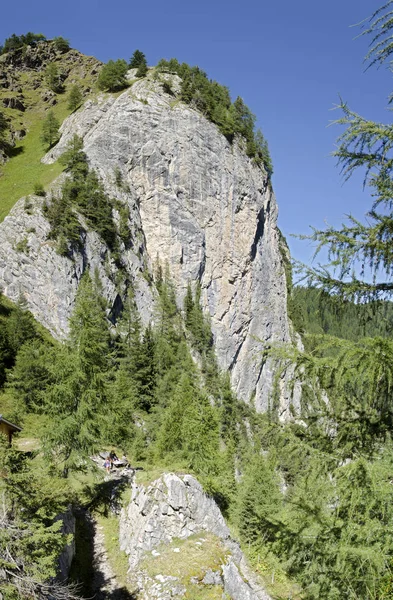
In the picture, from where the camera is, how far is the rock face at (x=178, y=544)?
12977 millimetres

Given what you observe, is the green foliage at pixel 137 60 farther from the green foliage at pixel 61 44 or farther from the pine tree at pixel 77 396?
the pine tree at pixel 77 396

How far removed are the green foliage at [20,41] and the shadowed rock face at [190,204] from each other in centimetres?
5950

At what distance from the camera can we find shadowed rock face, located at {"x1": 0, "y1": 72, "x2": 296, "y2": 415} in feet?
206

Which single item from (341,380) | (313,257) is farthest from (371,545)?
(313,257)

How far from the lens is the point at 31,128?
80.2 m

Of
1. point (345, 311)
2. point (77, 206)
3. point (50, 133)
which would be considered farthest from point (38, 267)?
point (345, 311)

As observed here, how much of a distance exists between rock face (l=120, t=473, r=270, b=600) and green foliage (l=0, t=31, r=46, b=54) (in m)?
127

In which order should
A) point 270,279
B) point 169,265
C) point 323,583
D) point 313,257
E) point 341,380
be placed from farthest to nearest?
point 270,279 → point 169,265 → point 313,257 → point 323,583 → point 341,380

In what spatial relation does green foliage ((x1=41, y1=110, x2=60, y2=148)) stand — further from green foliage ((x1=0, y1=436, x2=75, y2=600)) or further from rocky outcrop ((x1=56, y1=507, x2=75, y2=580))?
green foliage ((x1=0, y1=436, x2=75, y2=600))

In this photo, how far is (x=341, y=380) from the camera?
18.4 ft

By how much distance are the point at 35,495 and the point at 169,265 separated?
2250 inches

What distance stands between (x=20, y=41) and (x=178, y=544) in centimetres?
13261

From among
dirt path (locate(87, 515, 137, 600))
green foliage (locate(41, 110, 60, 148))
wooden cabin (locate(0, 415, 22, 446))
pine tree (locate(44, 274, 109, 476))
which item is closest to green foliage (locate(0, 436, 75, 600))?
dirt path (locate(87, 515, 137, 600))

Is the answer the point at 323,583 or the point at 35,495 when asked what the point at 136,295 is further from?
the point at 323,583
